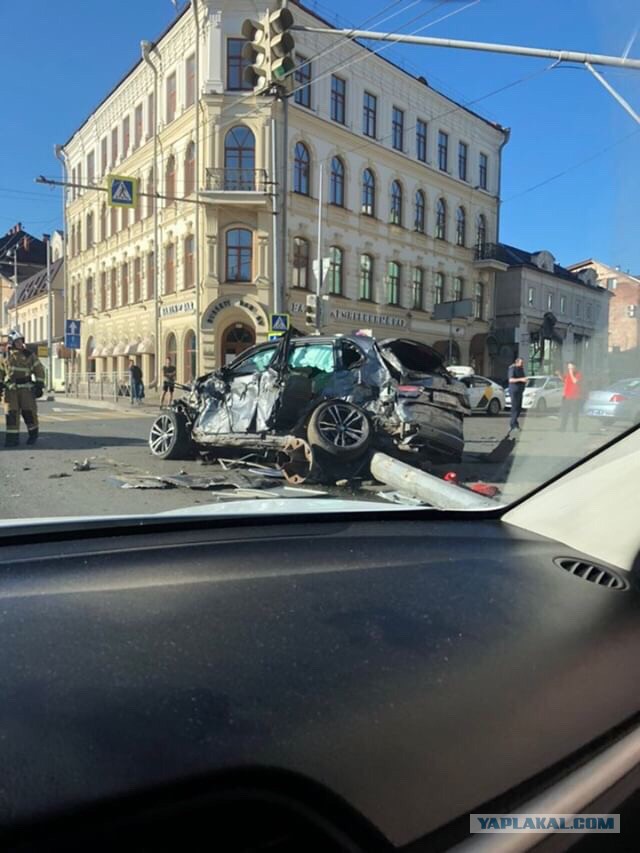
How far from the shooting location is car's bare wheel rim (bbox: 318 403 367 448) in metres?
6.99

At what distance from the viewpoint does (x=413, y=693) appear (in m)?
1.05

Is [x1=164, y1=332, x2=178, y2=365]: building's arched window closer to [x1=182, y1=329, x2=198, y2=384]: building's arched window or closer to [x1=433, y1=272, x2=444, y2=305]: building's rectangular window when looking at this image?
[x1=182, y1=329, x2=198, y2=384]: building's arched window

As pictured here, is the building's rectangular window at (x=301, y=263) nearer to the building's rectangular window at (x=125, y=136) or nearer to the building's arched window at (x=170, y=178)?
the building's arched window at (x=170, y=178)

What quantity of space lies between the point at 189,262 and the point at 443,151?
1893 centimetres

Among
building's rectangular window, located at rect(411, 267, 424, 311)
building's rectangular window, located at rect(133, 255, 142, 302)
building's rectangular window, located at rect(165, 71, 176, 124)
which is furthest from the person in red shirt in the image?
building's rectangular window, located at rect(133, 255, 142, 302)

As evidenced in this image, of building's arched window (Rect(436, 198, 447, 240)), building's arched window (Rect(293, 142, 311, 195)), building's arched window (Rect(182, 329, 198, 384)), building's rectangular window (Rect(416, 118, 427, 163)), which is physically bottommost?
building's arched window (Rect(182, 329, 198, 384))

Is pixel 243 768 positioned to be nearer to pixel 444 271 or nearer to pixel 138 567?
pixel 138 567

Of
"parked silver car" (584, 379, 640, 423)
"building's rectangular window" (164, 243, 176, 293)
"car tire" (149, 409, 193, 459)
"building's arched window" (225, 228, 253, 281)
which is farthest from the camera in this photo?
"building's rectangular window" (164, 243, 176, 293)

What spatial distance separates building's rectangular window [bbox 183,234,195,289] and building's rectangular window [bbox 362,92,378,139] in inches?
591

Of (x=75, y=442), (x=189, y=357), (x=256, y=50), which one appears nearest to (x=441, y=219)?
(x=256, y=50)

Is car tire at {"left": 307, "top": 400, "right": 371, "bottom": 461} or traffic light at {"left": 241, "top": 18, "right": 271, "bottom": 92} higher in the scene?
traffic light at {"left": 241, "top": 18, "right": 271, "bottom": 92}

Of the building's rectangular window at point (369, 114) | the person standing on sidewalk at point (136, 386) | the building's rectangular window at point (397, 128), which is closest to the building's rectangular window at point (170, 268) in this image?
the person standing on sidewalk at point (136, 386)

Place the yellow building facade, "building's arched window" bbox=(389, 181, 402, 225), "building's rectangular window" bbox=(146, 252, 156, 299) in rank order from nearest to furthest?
the yellow building facade
"building's arched window" bbox=(389, 181, 402, 225)
"building's rectangular window" bbox=(146, 252, 156, 299)

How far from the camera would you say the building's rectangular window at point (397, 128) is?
28.7ft
